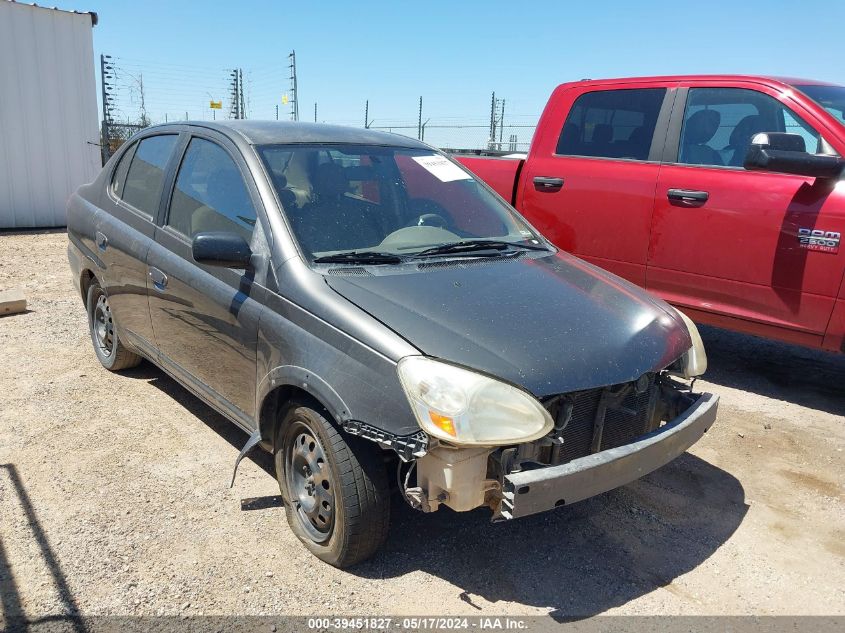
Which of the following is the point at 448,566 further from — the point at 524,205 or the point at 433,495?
the point at 524,205

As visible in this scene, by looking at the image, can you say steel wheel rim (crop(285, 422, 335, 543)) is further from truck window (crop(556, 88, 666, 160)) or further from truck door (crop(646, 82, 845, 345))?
truck window (crop(556, 88, 666, 160))

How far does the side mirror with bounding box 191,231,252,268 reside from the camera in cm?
Answer: 295

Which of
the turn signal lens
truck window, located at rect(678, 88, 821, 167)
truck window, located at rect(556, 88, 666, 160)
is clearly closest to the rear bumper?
the turn signal lens

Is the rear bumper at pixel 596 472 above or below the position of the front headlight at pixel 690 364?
below

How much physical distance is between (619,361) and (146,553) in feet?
6.89

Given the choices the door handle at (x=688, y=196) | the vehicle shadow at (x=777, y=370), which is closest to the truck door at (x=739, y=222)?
the door handle at (x=688, y=196)

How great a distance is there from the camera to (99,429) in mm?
4031

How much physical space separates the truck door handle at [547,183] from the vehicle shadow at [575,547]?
2.70 m

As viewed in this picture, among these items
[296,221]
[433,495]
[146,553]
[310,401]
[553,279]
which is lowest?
[146,553]

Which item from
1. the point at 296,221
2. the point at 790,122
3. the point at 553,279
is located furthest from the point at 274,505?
the point at 790,122

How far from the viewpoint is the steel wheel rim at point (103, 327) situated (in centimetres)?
475

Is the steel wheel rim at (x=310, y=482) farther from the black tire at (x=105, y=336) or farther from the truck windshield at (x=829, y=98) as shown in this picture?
A: the truck windshield at (x=829, y=98)

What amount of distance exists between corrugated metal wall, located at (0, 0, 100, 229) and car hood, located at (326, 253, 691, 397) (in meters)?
10.3

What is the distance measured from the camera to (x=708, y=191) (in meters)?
4.70
